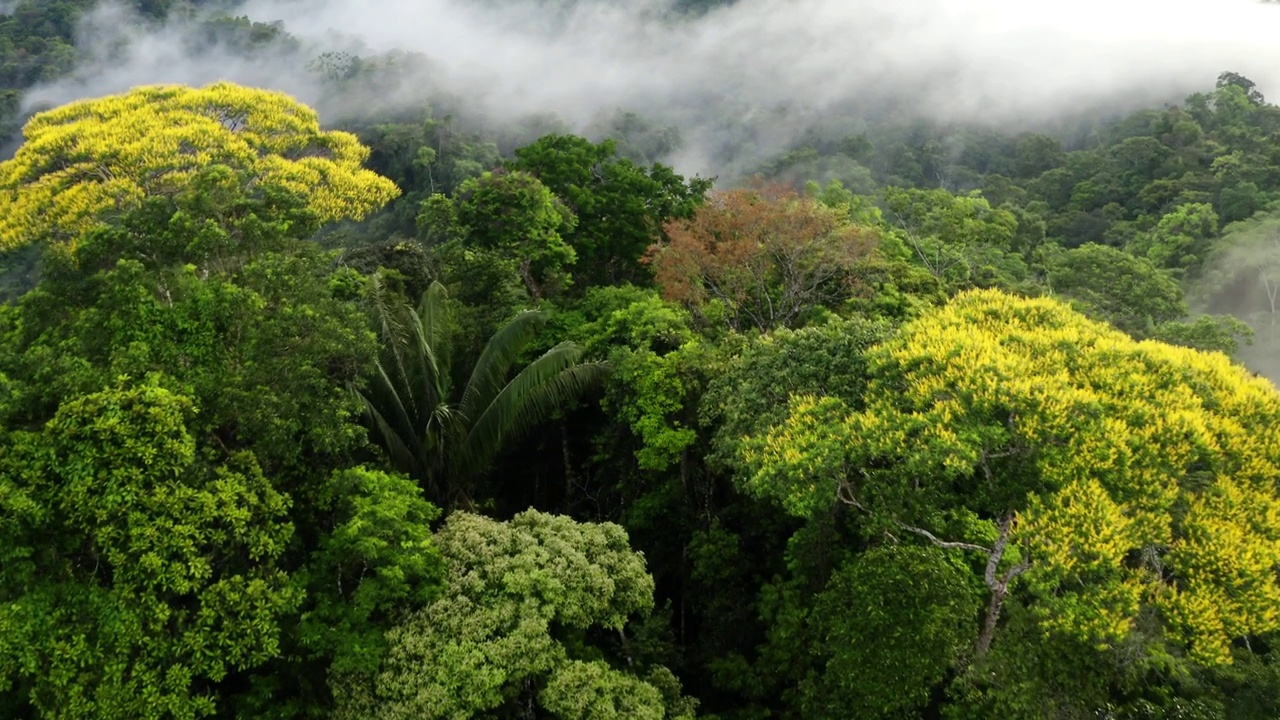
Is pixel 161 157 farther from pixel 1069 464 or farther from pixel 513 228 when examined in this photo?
pixel 1069 464

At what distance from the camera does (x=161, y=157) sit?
11961 mm

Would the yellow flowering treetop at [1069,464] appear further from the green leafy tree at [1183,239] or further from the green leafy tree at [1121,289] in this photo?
the green leafy tree at [1183,239]

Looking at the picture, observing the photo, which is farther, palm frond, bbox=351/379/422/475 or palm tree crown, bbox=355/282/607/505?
palm tree crown, bbox=355/282/607/505

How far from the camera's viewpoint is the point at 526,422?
11.5 metres

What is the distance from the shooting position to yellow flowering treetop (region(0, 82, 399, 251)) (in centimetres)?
1149

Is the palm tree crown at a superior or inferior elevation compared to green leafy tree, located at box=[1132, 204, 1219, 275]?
superior

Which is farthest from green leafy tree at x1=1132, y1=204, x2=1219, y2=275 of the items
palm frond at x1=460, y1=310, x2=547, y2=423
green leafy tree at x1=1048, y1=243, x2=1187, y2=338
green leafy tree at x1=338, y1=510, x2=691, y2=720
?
green leafy tree at x1=338, y1=510, x2=691, y2=720

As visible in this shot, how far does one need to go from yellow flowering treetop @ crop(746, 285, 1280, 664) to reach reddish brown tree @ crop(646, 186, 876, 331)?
5729 mm

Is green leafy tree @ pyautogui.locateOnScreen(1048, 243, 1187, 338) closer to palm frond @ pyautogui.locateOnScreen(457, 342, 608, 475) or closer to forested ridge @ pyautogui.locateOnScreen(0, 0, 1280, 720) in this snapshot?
forested ridge @ pyautogui.locateOnScreen(0, 0, 1280, 720)

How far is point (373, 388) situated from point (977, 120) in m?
74.0

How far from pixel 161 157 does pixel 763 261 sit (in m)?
10.8

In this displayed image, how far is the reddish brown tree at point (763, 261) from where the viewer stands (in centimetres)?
1355

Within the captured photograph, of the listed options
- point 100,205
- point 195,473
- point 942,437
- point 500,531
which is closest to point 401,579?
point 500,531

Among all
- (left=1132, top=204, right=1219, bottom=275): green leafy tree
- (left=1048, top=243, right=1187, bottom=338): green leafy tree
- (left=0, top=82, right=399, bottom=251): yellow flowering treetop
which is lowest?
(left=1132, top=204, right=1219, bottom=275): green leafy tree
